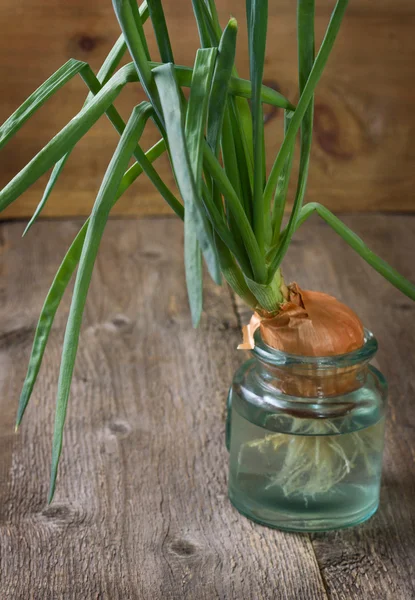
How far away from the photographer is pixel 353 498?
65 cm

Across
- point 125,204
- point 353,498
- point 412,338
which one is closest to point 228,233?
point 353,498

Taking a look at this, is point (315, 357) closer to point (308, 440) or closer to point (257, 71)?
point (308, 440)

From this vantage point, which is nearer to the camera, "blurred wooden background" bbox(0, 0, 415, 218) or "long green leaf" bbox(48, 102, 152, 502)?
"long green leaf" bbox(48, 102, 152, 502)

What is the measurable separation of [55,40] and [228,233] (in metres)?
0.94

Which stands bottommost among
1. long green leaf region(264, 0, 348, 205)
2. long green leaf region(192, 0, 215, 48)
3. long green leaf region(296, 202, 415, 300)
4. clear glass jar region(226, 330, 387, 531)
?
clear glass jar region(226, 330, 387, 531)

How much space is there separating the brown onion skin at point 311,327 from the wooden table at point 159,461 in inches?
5.7

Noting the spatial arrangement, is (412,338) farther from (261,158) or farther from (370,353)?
(261,158)

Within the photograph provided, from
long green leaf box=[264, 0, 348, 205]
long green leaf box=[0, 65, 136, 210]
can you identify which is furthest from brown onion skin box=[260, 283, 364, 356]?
long green leaf box=[0, 65, 136, 210]

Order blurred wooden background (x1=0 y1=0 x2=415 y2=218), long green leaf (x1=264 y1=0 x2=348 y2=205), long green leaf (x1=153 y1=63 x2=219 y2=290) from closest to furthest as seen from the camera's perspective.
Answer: long green leaf (x1=153 y1=63 x2=219 y2=290)
long green leaf (x1=264 y1=0 x2=348 y2=205)
blurred wooden background (x1=0 y1=0 x2=415 y2=218)

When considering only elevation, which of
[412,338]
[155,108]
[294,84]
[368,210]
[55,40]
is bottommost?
[368,210]

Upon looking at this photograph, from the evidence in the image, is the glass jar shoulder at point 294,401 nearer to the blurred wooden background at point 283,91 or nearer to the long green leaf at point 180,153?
the long green leaf at point 180,153

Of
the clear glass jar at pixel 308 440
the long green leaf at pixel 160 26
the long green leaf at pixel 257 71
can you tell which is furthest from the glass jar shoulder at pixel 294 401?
the long green leaf at pixel 160 26

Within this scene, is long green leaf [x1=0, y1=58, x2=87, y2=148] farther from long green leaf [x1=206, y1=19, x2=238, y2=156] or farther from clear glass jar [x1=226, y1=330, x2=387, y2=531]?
clear glass jar [x1=226, y1=330, x2=387, y2=531]

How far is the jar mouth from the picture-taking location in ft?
1.96
